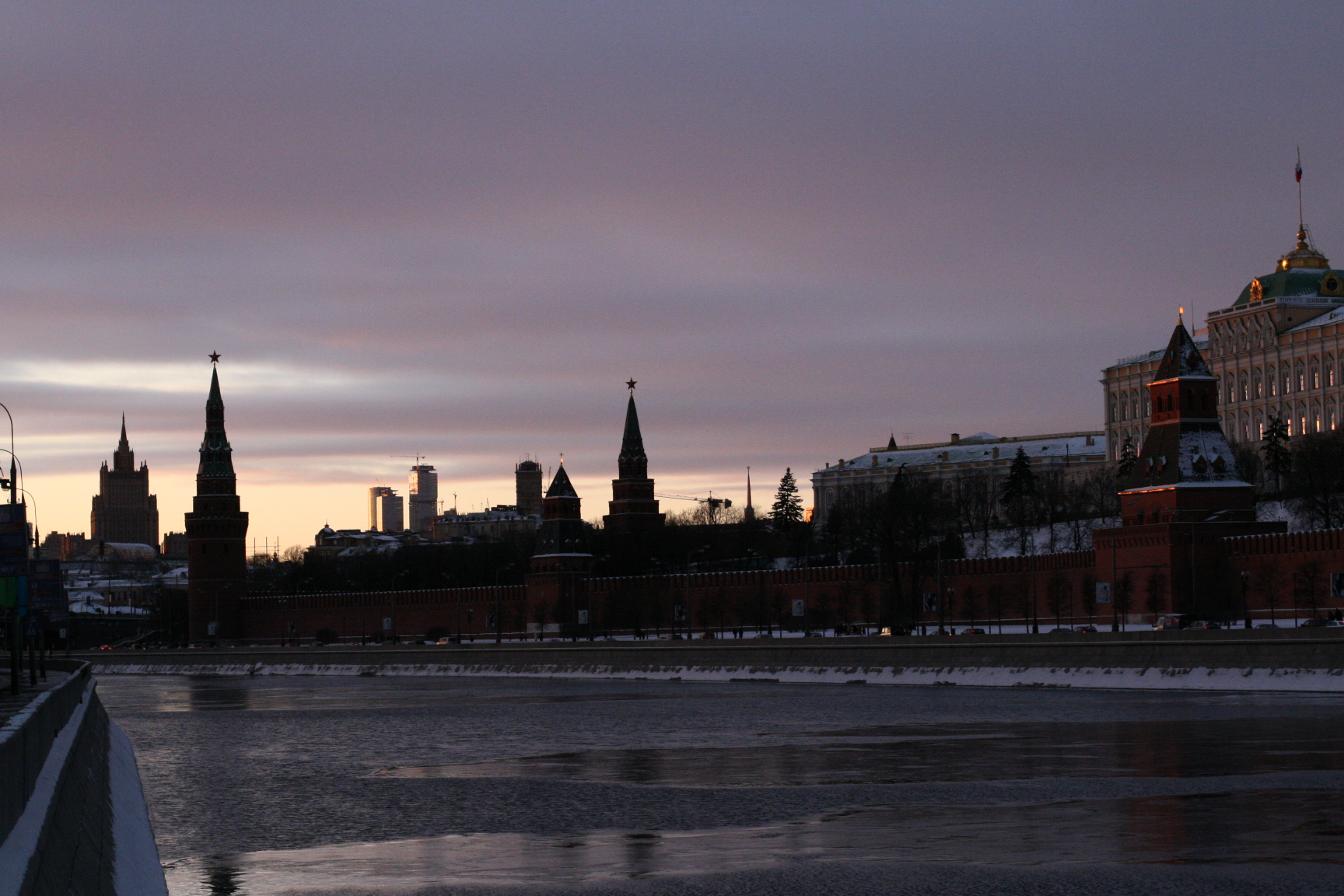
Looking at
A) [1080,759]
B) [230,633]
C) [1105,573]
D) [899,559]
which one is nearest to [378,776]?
[1080,759]

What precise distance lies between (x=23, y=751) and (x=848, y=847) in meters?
6.68

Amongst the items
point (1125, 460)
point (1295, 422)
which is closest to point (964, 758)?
point (1125, 460)

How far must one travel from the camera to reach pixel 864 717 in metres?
33.3

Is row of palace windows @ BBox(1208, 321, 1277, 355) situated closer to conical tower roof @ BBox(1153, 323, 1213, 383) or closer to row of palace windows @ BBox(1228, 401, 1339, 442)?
row of palace windows @ BBox(1228, 401, 1339, 442)

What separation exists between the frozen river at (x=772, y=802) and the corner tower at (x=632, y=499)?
7731cm

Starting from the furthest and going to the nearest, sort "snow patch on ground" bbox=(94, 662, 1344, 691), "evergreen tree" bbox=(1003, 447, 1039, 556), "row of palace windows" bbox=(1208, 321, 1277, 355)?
"row of palace windows" bbox=(1208, 321, 1277, 355) < "evergreen tree" bbox=(1003, 447, 1039, 556) < "snow patch on ground" bbox=(94, 662, 1344, 691)

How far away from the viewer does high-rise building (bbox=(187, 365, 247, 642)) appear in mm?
107938

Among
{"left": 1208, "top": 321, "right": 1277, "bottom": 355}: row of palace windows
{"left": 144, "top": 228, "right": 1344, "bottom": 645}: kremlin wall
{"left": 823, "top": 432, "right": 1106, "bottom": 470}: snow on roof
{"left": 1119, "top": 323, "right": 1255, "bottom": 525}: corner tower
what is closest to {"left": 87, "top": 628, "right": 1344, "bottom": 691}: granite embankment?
{"left": 144, "top": 228, "right": 1344, "bottom": 645}: kremlin wall

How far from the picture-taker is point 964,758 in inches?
908

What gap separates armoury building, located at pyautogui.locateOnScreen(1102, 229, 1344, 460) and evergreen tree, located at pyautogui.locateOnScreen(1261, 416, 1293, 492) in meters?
4.05

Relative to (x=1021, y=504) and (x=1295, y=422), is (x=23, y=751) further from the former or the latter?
(x=1295, y=422)

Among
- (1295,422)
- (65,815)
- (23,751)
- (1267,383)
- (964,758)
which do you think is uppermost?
(1267,383)

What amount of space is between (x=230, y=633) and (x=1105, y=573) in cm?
5723

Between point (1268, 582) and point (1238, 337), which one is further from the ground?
point (1238, 337)
